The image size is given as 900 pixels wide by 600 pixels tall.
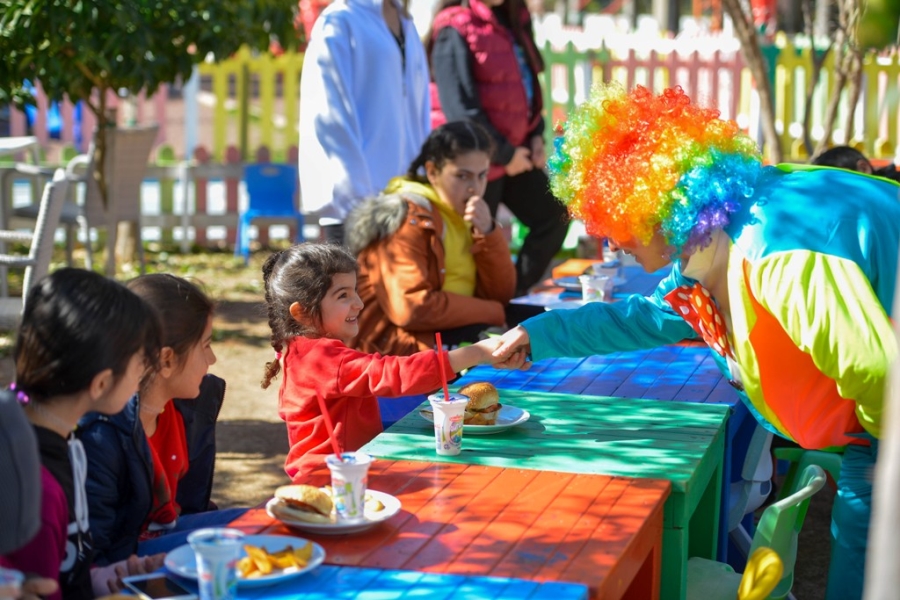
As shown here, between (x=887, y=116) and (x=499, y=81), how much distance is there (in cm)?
882

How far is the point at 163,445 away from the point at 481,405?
0.86 m

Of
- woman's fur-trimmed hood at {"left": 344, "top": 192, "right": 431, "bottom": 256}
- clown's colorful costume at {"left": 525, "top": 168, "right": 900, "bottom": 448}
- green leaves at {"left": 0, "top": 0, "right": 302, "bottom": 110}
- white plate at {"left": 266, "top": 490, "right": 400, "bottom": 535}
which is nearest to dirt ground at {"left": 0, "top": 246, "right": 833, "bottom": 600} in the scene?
woman's fur-trimmed hood at {"left": 344, "top": 192, "right": 431, "bottom": 256}

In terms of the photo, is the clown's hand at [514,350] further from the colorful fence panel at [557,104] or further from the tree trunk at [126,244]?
the tree trunk at [126,244]

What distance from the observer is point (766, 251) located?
9.57ft

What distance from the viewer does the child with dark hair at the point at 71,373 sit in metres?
2.42

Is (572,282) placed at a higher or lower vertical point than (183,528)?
higher

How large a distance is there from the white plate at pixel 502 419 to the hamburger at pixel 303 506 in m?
0.75

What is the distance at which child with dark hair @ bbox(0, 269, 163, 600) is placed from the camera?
7.93ft

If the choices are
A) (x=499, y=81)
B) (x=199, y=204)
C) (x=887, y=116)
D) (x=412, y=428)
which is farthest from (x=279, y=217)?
(x=412, y=428)

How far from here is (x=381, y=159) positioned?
5.74 m

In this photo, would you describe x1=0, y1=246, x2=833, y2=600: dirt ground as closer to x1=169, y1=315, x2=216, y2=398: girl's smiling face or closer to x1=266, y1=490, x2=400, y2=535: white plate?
x1=169, y1=315, x2=216, y2=398: girl's smiling face

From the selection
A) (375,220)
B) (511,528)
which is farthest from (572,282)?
(511,528)

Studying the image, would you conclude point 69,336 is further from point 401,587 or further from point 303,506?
point 401,587

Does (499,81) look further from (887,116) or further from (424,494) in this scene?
(887,116)
